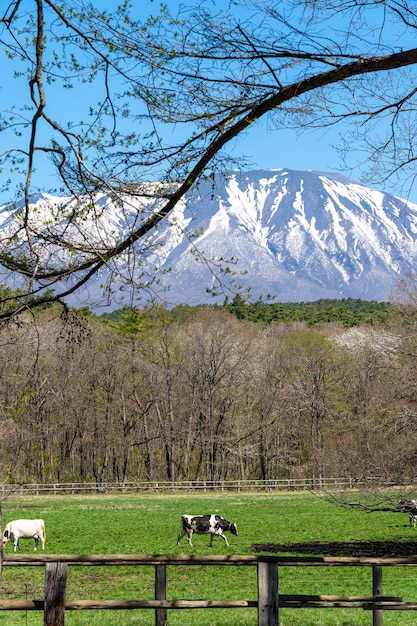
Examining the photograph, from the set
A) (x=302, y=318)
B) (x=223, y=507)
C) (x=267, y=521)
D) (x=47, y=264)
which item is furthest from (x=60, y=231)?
(x=302, y=318)

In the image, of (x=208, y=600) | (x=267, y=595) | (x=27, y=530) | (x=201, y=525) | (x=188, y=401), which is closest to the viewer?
(x=267, y=595)

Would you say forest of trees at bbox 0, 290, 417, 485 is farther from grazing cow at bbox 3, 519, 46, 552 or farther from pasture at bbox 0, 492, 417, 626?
grazing cow at bbox 3, 519, 46, 552

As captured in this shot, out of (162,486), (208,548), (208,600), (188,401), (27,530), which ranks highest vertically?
(188,401)

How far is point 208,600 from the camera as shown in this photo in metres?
6.93

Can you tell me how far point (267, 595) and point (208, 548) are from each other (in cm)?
1538

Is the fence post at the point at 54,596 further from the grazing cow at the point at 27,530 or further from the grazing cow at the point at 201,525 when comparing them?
the grazing cow at the point at 201,525

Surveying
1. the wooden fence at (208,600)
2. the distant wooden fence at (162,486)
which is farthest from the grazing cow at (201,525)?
the distant wooden fence at (162,486)

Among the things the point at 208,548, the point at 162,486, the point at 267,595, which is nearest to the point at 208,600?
the point at 267,595

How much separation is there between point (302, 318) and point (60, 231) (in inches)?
3023

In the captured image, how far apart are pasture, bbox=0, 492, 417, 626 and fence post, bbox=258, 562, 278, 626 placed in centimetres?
371

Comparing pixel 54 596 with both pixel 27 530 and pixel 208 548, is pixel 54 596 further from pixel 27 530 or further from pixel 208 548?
pixel 27 530

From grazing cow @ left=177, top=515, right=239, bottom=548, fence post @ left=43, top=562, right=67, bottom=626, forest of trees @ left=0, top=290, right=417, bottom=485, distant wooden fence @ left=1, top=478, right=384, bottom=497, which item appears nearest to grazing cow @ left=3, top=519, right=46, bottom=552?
grazing cow @ left=177, top=515, right=239, bottom=548

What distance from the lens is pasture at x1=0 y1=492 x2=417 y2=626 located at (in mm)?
11453

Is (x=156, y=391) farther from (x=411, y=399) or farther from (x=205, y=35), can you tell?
(x=205, y=35)
